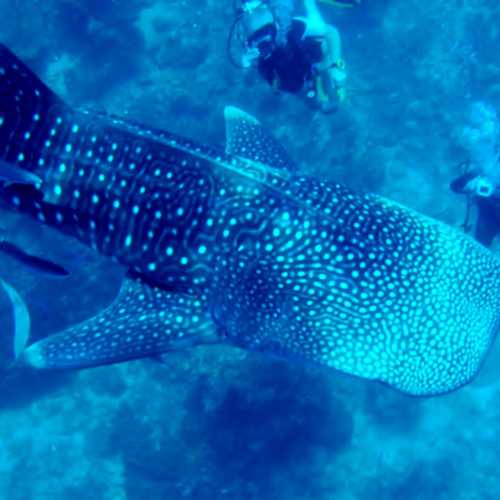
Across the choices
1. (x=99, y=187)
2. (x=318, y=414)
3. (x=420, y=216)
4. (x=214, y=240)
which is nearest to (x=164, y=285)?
(x=214, y=240)

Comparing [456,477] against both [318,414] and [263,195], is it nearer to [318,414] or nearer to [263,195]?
[318,414]

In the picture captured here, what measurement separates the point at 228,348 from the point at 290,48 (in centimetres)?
689

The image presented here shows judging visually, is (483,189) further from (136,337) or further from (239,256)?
(136,337)

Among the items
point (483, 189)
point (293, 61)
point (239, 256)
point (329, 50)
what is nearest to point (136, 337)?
point (239, 256)

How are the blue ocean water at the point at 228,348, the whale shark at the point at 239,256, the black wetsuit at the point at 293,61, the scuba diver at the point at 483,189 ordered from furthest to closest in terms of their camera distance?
the blue ocean water at the point at 228,348
the scuba diver at the point at 483,189
the black wetsuit at the point at 293,61
the whale shark at the point at 239,256

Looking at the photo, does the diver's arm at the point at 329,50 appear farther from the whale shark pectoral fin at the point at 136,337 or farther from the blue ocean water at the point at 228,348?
the whale shark pectoral fin at the point at 136,337

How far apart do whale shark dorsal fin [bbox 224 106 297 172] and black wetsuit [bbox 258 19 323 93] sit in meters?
2.12

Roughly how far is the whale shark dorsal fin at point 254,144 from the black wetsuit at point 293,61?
6.96 feet

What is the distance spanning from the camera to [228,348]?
11977mm

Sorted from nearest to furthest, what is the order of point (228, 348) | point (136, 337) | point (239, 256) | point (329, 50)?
point (239, 256)
point (136, 337)
point (329, 50)
point (228, 348)

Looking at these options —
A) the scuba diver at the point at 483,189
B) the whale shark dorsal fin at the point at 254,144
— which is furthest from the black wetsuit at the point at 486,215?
the whale shark dorsal fin at the point at 254,144

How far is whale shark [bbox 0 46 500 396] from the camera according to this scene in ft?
15.4

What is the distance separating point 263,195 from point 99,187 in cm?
171

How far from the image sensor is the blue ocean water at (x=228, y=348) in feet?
40.8
